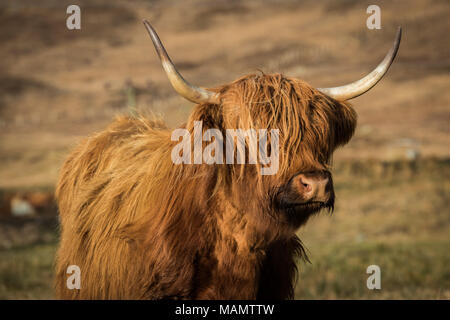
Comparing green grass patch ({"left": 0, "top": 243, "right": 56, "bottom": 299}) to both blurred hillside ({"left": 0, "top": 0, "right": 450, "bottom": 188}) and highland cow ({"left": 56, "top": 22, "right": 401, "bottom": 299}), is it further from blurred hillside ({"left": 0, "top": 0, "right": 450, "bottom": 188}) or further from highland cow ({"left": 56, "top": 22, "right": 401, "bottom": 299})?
blurred hillside ({"left": 0, "top": 0, "right": 450, "bottom": 188})

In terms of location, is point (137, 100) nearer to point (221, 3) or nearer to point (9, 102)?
point (9, 102)

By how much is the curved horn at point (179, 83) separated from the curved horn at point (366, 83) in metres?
0.72

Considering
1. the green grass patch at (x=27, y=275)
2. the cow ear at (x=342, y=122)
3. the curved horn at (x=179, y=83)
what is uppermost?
the curved horn at (x=179, y=83)

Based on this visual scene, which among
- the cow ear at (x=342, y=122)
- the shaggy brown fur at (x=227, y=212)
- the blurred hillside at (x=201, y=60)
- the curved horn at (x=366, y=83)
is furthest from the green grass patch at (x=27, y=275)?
the blurred hillside at (x=201, y=60)

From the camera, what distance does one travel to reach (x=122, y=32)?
14203 millimetres

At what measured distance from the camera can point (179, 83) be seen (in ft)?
8.52

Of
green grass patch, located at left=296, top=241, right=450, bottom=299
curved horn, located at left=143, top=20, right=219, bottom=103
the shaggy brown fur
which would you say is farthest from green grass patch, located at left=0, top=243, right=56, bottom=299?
curved horn, located at left=143, top=20, right=219, bottom=103

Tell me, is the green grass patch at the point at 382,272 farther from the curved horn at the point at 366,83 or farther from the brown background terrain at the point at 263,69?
the brown background terrain at the point at 263,69

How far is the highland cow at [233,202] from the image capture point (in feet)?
8.48

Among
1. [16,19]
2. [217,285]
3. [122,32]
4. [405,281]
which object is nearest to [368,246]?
[405,281]

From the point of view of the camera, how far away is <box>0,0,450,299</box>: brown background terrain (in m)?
12.6

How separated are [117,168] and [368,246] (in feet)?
19.6

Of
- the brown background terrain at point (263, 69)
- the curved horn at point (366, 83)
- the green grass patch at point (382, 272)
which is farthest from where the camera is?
the brown background terrain at point (263, 69)
